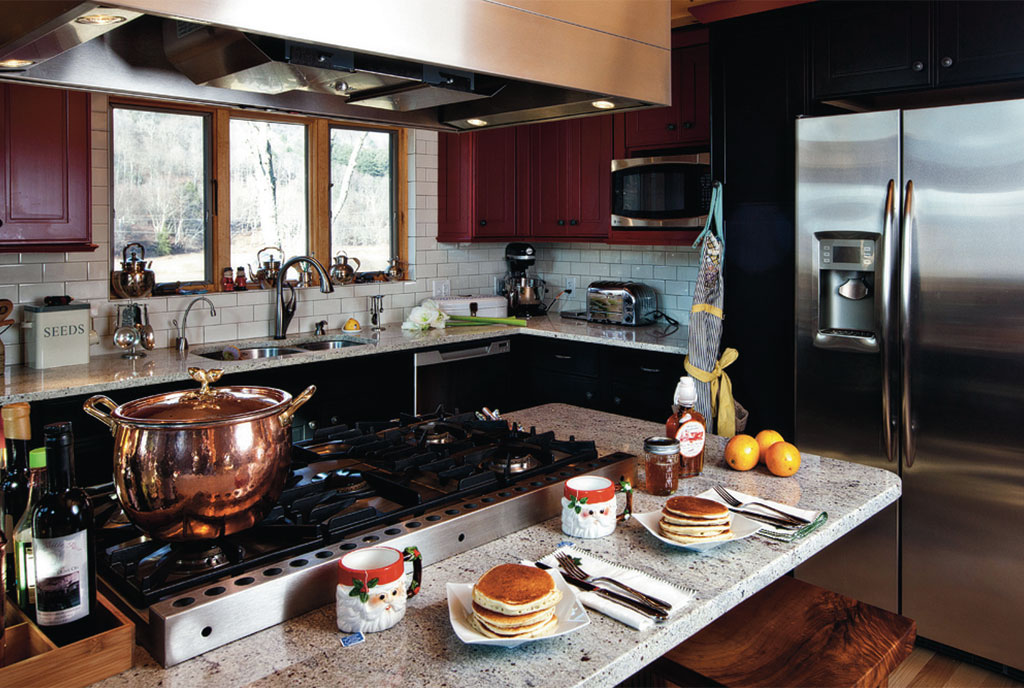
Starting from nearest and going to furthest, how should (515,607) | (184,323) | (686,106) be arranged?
(515,607) < (184,323) < (686,106)

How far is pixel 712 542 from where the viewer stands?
1.59 metres

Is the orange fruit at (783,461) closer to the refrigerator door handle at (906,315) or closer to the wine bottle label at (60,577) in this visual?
the refrigerator door handle at (906,315)

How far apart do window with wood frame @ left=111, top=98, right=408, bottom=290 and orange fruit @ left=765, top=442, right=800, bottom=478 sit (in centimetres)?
311

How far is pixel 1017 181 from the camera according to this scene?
2.81m

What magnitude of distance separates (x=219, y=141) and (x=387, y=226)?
1.22 metres

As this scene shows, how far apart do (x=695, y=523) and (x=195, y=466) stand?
2.94ft

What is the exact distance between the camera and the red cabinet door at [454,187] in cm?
516

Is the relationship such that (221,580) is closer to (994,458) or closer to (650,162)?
(994,458)

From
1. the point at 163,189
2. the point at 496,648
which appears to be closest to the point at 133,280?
the point at 163,189

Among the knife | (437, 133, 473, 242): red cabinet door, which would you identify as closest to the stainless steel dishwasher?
(437, 133, 473, 242): red cabinet door

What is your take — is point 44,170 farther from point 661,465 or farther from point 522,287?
point 522,287

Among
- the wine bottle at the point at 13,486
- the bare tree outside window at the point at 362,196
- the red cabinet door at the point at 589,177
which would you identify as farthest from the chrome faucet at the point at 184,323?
the wine bottle at the point at 13,486

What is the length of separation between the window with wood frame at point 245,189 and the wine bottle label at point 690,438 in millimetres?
2978

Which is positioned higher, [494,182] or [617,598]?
[494,182]
